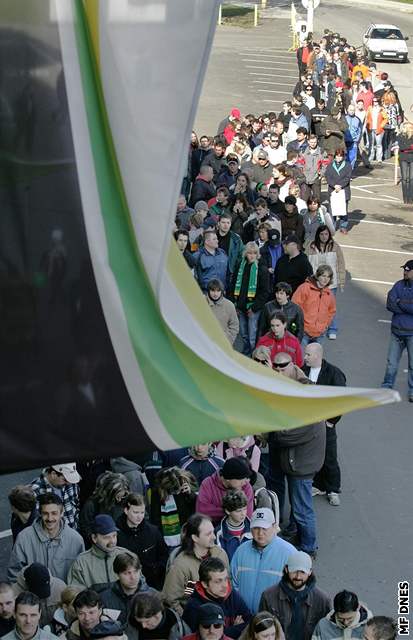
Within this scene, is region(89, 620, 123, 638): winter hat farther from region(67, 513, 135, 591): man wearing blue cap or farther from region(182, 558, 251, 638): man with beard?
region(67, 513, 135, 591): man wearing blue cap

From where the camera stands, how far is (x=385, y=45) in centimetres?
4453

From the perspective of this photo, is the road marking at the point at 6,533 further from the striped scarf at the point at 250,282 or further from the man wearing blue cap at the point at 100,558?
the striped scarf at the point at 250,282

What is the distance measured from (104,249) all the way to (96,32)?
0.74 m

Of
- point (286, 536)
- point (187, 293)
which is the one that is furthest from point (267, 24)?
point (187, 293)

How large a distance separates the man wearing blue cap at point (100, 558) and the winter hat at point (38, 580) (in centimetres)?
30

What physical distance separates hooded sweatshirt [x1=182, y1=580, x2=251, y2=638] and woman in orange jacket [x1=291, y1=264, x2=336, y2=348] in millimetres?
6839

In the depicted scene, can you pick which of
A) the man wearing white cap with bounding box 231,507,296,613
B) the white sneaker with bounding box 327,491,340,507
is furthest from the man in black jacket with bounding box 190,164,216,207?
the man wearing white cap with bounding box 231,507,296,613

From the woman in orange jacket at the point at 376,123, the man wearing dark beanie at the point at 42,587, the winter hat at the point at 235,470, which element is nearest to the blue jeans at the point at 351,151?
the woman in orange jacket at the point at 376,123

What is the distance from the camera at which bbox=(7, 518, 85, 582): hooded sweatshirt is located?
31.2 ft

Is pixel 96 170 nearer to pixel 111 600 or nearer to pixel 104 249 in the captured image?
pixel 104 249

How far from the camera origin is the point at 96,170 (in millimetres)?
4871

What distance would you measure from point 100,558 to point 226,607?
0.91m

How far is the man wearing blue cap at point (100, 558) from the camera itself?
9023 mm

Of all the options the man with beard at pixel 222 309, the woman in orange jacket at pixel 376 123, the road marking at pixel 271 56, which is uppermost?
the man with beard at pixel 222 309
